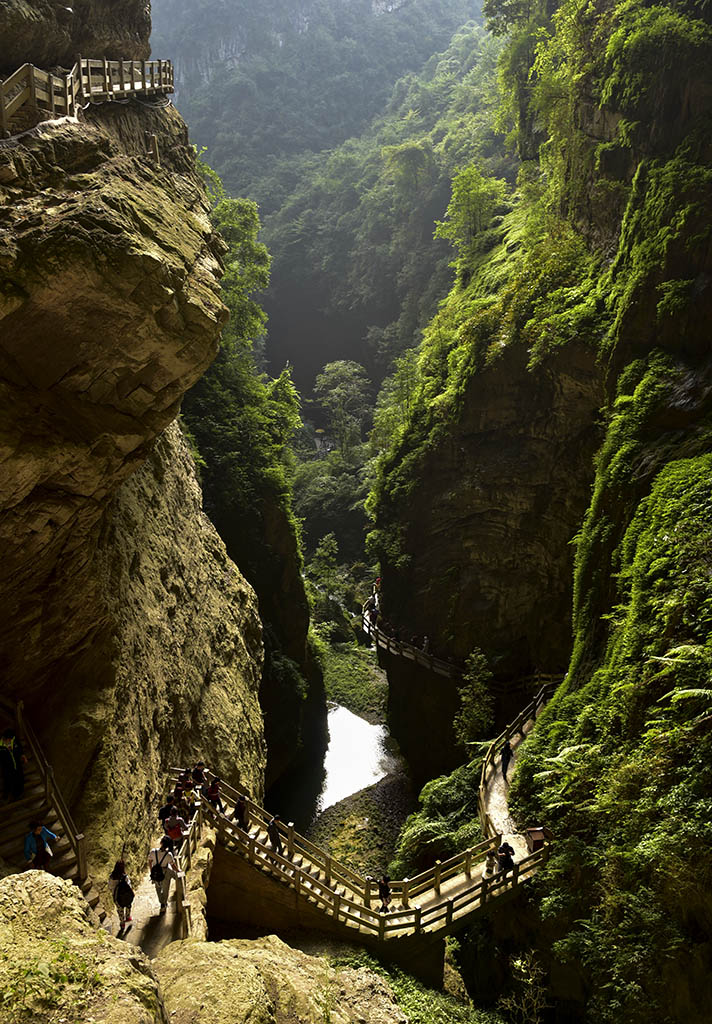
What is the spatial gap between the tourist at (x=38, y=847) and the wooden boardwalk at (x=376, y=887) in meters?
3.57

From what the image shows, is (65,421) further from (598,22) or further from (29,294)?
(598,22)

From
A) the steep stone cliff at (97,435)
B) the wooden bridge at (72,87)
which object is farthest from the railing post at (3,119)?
the steep stone cliff at (97,435)

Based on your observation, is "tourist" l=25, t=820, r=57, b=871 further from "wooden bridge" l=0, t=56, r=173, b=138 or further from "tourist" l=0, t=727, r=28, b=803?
"wooden bridge" l=0, t=56, r=173, b=138

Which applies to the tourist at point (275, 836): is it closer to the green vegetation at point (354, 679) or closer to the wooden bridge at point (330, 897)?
the wooden bridge at point (330, 897)

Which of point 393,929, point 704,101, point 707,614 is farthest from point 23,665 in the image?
point 704,101

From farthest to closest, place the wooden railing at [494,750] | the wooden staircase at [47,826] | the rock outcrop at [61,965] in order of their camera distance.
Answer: the wooden railing at [494,750] < the wooden staircase at [47,826] < the rock outcrop at [61,965]

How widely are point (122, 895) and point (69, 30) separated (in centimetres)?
1666

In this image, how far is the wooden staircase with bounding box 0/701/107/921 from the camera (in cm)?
1006

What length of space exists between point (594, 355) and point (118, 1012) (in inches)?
859

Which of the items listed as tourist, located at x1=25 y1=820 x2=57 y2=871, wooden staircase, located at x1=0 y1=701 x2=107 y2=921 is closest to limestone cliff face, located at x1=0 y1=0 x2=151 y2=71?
wooden staircase, located at x1=0 y1=701 x2=107 y2=921

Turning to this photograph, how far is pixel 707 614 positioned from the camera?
12836 mm

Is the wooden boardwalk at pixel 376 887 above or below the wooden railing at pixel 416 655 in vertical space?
below

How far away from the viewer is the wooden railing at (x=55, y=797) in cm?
1020

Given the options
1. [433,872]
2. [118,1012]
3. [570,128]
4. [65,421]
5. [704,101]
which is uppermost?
[570,128]
